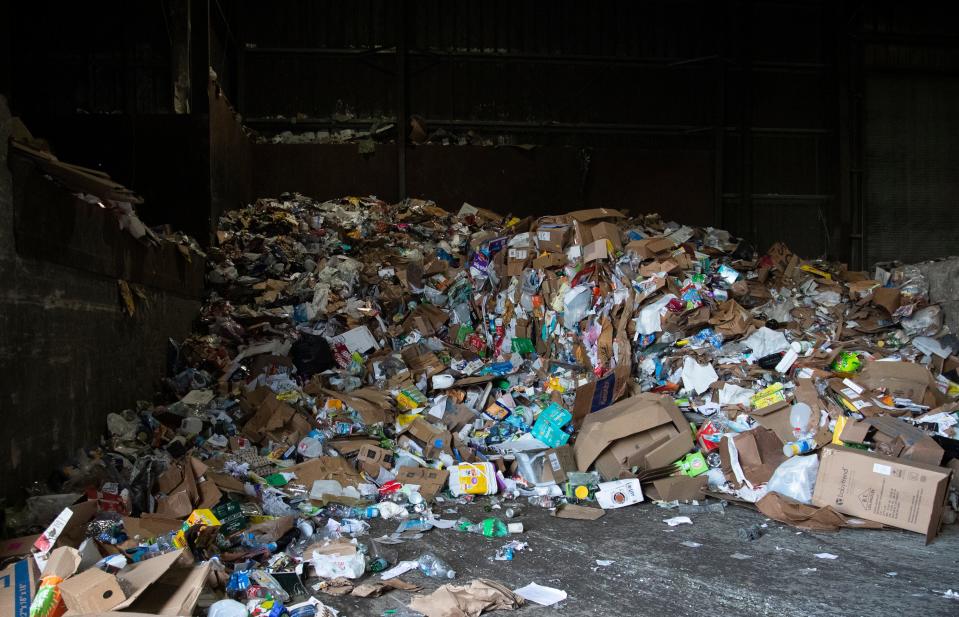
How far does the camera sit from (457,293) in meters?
6.93

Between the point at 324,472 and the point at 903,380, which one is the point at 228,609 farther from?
the point at 903,380

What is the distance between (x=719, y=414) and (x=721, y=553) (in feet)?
5.98

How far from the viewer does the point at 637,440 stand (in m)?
4.34

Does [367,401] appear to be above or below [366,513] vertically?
above

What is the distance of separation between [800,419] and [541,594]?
8.58ft

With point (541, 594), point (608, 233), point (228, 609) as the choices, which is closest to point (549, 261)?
point (608, 233)

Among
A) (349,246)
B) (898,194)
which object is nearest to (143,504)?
(349,246)

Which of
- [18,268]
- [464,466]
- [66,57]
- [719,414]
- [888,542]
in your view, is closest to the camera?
[18,268]

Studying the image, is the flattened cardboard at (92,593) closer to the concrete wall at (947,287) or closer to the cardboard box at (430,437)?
the cardboard box at (430,437)

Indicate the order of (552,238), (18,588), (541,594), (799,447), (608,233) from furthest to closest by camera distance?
(552,238)
(608,233)
(799,447)
(541,594)
(18,588)

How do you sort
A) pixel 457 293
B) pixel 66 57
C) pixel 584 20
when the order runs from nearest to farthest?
pixel 457 293 → pixel 66 57 → pixel 584 20

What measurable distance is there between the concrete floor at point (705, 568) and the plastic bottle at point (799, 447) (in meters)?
Result: 0.66

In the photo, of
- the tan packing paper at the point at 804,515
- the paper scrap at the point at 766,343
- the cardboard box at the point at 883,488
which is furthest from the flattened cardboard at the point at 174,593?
the paper scrap at the point at 766,343

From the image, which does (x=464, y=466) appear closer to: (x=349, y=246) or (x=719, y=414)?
(x=719, y=414)
